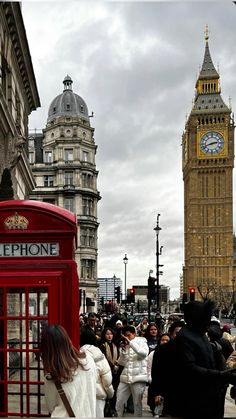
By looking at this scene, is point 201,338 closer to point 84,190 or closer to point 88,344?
point 88,344

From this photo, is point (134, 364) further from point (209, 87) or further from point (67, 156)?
point (209, 87)

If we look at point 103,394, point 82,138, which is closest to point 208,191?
point 82,138

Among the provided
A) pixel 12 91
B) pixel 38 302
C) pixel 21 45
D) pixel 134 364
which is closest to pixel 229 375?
pixel 38 302

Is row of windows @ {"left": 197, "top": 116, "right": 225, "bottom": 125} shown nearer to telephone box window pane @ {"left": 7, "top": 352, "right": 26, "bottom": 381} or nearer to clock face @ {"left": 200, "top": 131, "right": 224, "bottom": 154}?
clock face @ {"left": 200, "top": 131, "right": 224, "bottom": 154}

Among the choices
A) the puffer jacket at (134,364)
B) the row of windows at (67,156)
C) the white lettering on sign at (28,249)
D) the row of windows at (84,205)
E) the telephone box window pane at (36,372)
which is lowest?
the puffer jacket at (134,364)

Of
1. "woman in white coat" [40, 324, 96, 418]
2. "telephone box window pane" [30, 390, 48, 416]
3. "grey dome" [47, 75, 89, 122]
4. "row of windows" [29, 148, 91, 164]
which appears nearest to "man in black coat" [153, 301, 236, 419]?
"woman in white coat" [40, 324, 96, 418]

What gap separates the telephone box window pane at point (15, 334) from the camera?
17.2ft

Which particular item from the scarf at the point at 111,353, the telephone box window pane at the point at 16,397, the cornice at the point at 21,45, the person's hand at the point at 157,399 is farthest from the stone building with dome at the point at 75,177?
the telephone box window pane at the point at 16,397

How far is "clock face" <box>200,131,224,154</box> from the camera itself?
113062 mm

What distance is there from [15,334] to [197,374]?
7.16 ft

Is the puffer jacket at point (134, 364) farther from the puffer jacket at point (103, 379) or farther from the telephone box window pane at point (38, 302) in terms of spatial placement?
the telephone box window pane at point (38, 302)

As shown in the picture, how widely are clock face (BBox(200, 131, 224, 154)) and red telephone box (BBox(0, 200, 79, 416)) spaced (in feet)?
360

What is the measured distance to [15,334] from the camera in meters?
5.34

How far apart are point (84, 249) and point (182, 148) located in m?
73.2
